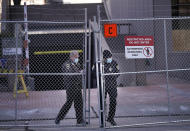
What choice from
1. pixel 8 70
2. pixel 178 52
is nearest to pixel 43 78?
pixel 8 70

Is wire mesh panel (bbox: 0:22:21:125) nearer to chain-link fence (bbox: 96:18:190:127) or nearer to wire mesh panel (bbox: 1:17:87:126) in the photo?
wire mesh panel (bbox: 1:17:87:126)

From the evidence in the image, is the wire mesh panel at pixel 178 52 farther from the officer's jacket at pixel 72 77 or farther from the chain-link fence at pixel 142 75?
the officer's jacket at pixel 72 77

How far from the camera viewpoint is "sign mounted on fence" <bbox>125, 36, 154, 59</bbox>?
25.3 ft

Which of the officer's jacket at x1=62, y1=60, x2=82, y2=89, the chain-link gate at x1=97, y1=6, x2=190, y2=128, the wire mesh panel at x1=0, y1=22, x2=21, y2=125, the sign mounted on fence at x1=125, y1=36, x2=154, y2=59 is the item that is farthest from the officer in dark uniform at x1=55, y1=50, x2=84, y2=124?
the wire mesh panel at x1=0, y1=22, x2=21, y2=125

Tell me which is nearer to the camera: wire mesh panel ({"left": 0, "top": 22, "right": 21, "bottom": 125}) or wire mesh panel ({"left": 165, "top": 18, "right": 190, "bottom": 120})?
wire mesh panel ({"left": 0, "top": 22, "right": 21, "bottom": 125})

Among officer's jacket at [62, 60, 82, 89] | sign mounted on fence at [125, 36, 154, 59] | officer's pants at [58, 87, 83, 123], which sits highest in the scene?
sign mounted on fence at [125, 36, 154, 59]

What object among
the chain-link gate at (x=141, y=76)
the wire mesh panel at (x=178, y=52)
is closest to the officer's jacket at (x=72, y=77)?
the chain-link gate at (x=141, y=76)

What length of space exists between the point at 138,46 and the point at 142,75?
319 inches

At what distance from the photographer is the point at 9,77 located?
1451cm

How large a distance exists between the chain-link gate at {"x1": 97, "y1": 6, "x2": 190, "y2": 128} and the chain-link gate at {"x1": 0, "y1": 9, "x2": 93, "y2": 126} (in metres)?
0.64

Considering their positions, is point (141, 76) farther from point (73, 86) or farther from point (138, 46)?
point (73, 86)

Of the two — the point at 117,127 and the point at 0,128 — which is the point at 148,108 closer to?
the point at 117,127

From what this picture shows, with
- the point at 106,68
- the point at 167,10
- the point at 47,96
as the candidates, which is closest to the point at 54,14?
the point at 47,96

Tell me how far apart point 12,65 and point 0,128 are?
7.29 m
